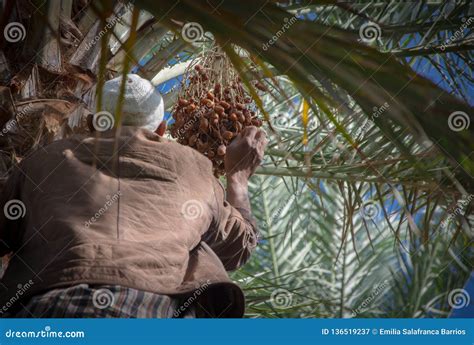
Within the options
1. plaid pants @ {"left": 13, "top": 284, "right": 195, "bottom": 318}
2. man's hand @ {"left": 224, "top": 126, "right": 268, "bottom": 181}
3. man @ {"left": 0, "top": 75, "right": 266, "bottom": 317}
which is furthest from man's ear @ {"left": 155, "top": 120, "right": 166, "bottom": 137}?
plaid pants @ {"left": 13, "top": 284, "right": 195, "bottom": 318}

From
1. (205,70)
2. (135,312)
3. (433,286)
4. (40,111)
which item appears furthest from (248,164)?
(433,286)

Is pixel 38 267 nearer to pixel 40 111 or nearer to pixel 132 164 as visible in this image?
pixel 132 164

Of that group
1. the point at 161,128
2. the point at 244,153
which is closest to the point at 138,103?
the point at 161,128

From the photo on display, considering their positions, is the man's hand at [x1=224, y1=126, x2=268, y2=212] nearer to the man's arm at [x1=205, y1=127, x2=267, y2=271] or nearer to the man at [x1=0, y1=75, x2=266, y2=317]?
the man's arm at [x1=205, y1=127, x2=267, y2=271]

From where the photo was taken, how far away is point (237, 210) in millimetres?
2543

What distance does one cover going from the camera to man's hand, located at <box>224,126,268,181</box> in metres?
2.57

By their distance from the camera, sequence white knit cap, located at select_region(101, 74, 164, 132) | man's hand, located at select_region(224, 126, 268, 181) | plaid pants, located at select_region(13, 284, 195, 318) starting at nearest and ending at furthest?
plaid pants, located at select_region(13, 284, 195, 318) < white knit cap, located at select_region(101, 74, 164, 132) < man's hand, located at select_region(224, 126, 268, 181)

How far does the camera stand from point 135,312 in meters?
1.90

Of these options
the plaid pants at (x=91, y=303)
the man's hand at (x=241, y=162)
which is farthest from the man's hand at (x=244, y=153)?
the plaid pants at (x=91, y=303)

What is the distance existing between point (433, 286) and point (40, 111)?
659 centimetres

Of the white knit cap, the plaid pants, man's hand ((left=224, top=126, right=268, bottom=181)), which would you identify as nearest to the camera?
the plaid pants

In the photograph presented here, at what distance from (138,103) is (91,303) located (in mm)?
698

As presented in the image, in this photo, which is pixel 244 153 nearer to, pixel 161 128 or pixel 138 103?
pixel 161 128

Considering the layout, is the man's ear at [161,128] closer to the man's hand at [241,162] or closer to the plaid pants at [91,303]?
the man's hand at [241,162]
